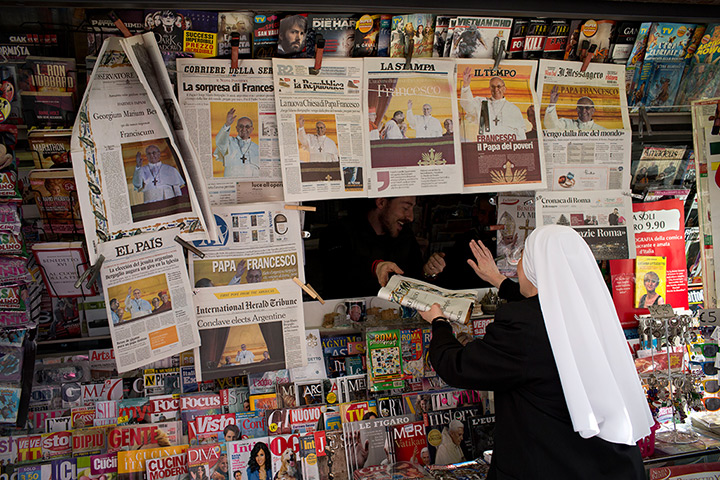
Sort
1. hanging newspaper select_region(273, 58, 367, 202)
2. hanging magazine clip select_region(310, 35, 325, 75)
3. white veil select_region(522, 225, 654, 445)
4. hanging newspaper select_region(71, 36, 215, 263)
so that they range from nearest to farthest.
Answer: white veil select_region(522, 225, 654, 445)
hanging newspaper select_region(71, 36, 215, 263)
hanging magazine clip select_region(310, 35, 325, 75)
hanging newspaper select_region(273, 58, 367, 202)

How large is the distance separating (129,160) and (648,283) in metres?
2.87

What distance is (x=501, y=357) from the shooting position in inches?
85.0

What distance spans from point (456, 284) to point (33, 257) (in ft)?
7.86

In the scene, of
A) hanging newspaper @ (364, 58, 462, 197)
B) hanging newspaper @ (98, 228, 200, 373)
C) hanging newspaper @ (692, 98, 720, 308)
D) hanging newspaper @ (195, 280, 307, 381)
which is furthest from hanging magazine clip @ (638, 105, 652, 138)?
hanging newspaper @ (98, 228, 200, 373)

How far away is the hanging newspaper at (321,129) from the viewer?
2643mm

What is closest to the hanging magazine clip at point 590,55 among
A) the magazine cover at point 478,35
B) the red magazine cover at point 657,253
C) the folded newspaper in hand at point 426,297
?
the magazine cover at point 478,35

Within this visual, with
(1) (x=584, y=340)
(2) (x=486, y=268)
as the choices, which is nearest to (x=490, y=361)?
(1) (x=584, y=340)

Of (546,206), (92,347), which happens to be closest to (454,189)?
(546,206)

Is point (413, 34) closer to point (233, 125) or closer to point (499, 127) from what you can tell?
point (499, 127)

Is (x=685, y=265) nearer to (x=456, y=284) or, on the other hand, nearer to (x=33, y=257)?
(x=456, y=284)

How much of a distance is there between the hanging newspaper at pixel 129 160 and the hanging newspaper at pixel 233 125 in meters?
0.18

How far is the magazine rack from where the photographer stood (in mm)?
3160

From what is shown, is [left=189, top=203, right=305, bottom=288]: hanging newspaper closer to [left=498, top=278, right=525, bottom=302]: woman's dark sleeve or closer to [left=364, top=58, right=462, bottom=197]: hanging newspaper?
[left=364, top=58, right=462, bottom=197]: hanging newspaper

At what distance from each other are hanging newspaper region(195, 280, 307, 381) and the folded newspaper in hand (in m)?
0.46
